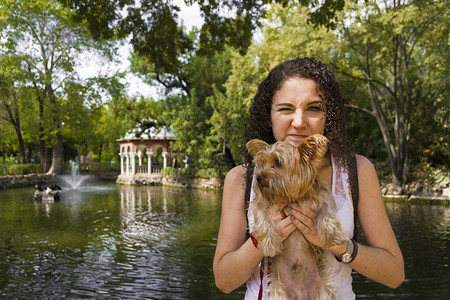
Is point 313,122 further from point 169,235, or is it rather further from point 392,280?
point 169,235

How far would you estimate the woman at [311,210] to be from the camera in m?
1.88

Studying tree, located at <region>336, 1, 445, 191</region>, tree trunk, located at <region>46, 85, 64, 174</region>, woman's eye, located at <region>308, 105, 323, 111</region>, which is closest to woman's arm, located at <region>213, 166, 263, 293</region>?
woman's eye, located at <region>308, 105, 323, 111</region>

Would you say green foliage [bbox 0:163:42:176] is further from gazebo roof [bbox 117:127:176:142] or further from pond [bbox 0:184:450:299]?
pond [bbox 0:184:450:299]

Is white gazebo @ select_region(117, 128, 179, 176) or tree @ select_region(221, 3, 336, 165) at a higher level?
tree @ select_region(221, 3, 336, 165)

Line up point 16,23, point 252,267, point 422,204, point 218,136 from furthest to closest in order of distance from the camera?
point 16,23 < point 218,136 < point 422,204 < point 252,267

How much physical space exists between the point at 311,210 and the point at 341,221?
181mm

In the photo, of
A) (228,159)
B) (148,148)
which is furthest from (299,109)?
(148,148)

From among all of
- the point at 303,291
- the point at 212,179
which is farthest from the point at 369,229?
the point at 212,179

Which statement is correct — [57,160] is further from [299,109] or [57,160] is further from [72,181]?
[299,109]

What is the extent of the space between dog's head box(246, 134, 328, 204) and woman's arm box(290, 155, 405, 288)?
114 mm

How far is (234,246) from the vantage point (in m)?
2.00

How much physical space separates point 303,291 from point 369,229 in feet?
1.60

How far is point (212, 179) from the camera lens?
100 ft

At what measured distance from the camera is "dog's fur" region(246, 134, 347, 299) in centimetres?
186
